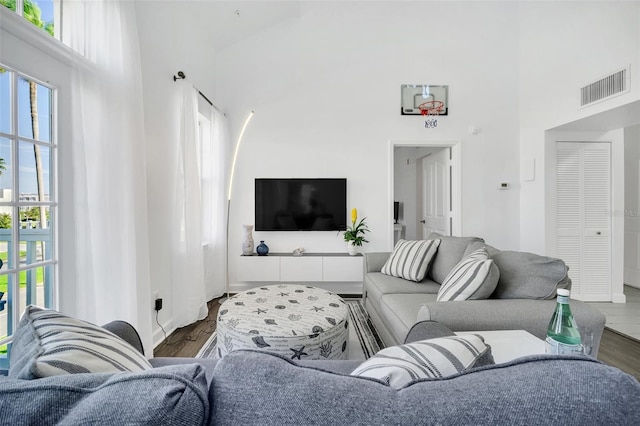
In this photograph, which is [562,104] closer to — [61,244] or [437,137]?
[437,137]

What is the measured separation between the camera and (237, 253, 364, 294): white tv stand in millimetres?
3543

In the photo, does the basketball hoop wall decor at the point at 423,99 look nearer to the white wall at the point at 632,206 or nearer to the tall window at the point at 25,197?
the white wall at the point at 632,206

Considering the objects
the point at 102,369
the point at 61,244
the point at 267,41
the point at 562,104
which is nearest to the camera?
the point at 102,369

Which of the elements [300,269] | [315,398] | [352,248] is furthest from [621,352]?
[315,398]

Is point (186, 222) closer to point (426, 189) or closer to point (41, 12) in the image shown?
point (41, 12)

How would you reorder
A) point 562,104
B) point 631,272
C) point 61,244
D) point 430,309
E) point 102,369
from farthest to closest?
1. point 631,272
2. point 562,104
3. point 61,244
4. point 430,309
5. point 102,369

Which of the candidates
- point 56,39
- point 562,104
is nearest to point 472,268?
point 56,39

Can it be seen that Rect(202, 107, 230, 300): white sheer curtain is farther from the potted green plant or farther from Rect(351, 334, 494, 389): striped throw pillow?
Rect(351, 334, 494, 389): striped throw pillow

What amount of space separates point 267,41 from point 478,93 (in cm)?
300

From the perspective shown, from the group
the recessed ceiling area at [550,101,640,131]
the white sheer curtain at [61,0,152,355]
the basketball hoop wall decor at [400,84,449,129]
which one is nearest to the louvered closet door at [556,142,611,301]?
the recessed ceiling area at [550,101,640,131]

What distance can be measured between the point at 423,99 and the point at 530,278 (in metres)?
2.95

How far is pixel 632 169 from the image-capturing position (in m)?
4.23

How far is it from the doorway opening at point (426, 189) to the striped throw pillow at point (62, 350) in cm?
346

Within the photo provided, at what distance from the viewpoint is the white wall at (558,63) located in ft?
8.71
